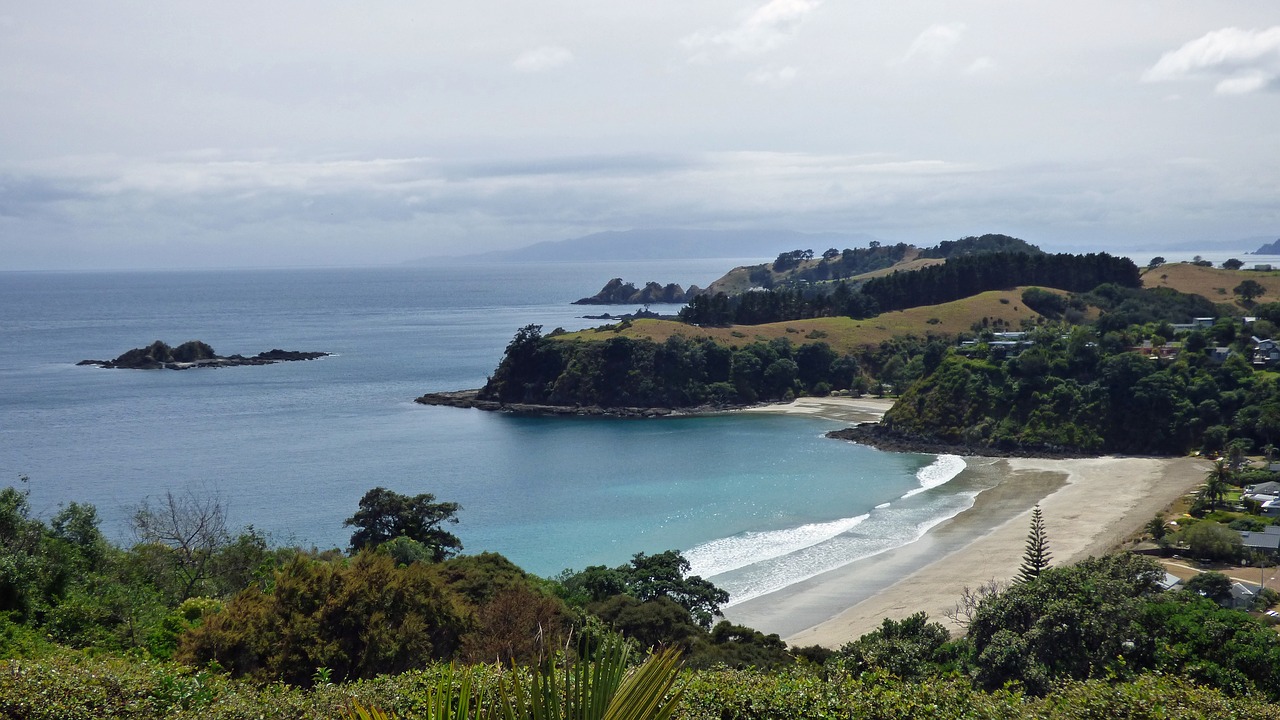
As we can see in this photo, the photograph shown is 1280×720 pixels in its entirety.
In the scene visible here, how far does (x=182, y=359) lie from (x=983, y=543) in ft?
258

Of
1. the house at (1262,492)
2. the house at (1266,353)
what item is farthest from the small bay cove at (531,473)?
the house at (1266,353)

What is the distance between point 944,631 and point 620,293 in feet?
530

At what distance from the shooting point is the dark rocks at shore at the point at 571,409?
224ft

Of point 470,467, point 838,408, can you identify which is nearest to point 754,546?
point 470,467

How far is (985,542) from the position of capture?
1325 inches

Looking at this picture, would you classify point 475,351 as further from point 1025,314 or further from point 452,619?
point 452,619

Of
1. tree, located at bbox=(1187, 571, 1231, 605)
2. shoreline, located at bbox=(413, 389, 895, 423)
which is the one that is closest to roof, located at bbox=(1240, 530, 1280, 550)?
tree, located at bbox=(1187, 571, 1231, 605)

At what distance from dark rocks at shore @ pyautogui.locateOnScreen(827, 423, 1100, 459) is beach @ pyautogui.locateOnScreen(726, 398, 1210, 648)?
1277 millimetres

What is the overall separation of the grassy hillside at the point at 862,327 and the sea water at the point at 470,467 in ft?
45.7

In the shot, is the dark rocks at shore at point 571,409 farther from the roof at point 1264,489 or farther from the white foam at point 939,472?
the roof at point 1264,489

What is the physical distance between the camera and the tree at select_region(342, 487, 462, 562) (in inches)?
1236

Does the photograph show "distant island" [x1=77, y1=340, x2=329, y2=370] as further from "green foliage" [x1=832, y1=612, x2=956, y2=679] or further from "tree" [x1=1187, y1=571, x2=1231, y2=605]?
"tree" [x1=1187, y1=571, x2=1231, y2=605]

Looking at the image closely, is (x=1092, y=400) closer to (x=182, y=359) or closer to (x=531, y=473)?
(x=531, y=473)

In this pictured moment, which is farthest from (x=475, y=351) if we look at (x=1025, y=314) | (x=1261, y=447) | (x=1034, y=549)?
(x=1034, y=549)
